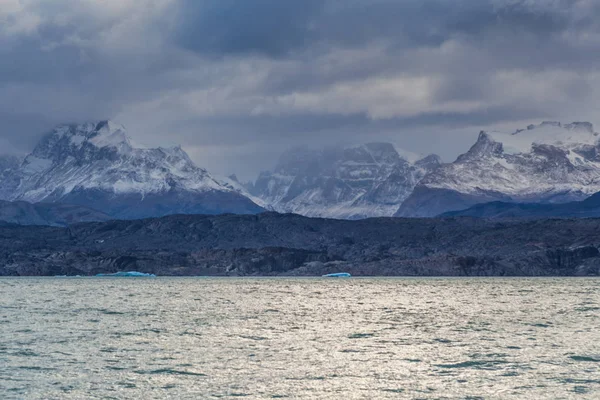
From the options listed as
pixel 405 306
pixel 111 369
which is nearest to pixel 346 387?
pixel 111 369

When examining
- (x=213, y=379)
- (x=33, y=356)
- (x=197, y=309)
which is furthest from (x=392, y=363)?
(x=197, y=309)

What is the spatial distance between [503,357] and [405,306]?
99243 millimetres

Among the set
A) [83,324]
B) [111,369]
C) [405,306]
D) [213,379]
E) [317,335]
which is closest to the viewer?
[213,379]

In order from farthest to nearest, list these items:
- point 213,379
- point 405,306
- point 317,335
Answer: point 405,306 → point 317,335 → point 213,379

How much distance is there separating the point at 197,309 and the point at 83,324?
4494 centimetres

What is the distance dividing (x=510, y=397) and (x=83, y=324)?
83192 mm

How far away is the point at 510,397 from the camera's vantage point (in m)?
75.2

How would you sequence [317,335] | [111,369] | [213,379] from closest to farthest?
[213,379] → [111,369] → [317,335]

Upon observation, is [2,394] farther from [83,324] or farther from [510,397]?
[83,324]

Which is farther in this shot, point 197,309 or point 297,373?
point 197,309

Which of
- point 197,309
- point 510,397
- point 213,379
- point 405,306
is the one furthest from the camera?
point 405,306

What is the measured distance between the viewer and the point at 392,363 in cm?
9481

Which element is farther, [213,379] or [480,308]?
[480,308]

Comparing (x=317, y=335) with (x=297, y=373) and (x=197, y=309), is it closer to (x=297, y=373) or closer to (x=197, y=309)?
(x=297, y=373)
